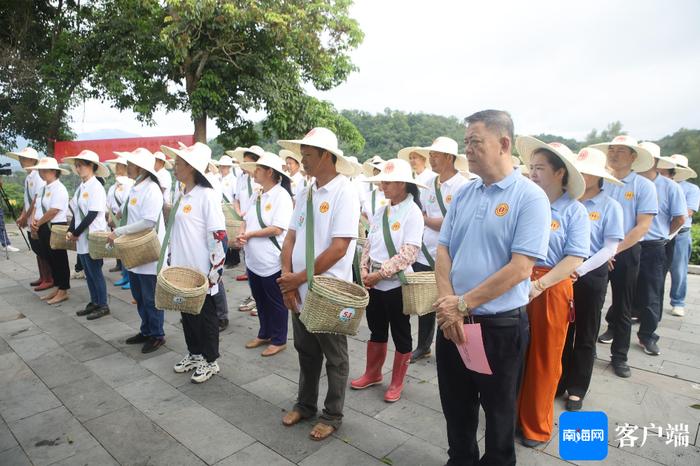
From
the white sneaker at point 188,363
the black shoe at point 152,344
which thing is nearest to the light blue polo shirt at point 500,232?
the white sneaker at point 188,363

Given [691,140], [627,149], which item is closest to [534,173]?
[627,149]

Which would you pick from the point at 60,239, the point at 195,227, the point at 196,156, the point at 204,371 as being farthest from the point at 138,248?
the point at 60,239

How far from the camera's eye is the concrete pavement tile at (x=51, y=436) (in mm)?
2893

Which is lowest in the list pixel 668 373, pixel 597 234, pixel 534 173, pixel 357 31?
pixel 668 373

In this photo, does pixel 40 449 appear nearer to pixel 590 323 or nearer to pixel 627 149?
pixel 590 323

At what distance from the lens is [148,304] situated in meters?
4.55

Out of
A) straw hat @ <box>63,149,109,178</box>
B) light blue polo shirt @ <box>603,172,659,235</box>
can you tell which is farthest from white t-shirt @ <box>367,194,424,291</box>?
straw hat @ <box>63,149,109,178</box>

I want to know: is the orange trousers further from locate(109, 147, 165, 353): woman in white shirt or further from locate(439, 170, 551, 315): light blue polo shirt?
locate(109, 147, 165, 353): woman in white shirt

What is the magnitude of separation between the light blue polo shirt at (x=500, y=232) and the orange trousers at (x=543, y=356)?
79cm

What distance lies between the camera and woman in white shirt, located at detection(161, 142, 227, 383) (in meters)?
3.79

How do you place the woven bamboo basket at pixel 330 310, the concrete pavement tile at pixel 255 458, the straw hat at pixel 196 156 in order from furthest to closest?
the straw hat at pixel 196 156, the concrete pavement tile at pixel 255 458, the woven bamboo basket at pixel 330 310

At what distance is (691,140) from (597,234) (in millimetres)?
32563

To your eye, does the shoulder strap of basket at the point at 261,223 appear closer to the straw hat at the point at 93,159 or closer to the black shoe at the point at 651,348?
the straw hat at the point at 93,159

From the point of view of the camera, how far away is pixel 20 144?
16.9m
